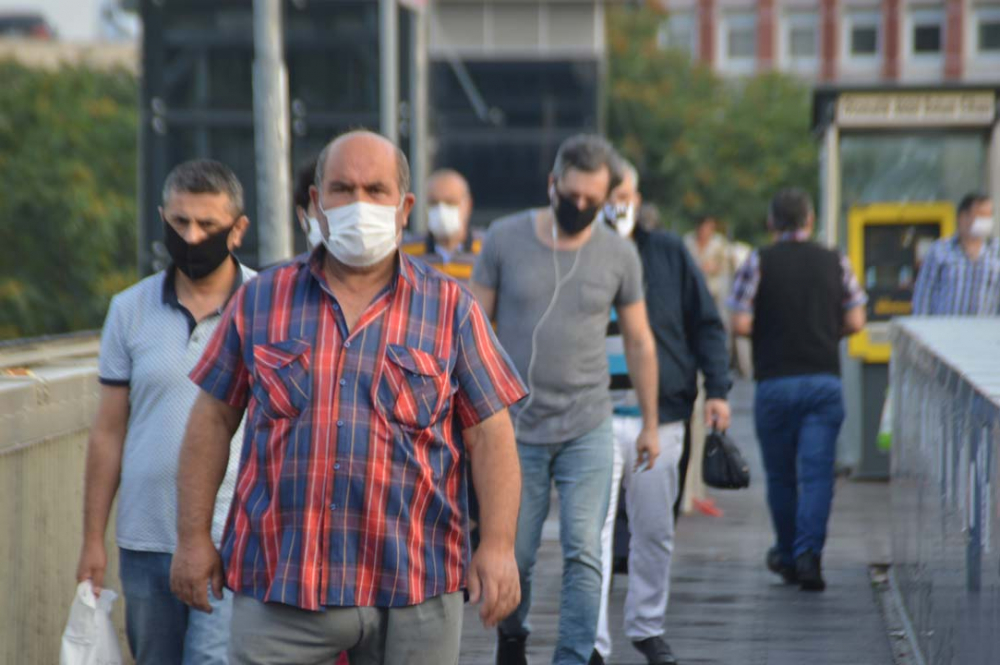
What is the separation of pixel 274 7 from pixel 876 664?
15.0ft

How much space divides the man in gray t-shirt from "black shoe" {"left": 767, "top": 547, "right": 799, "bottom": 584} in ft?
8.57

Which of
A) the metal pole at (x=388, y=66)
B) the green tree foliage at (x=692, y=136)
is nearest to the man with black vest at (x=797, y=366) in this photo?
the metal pole at (x=388, y=66)

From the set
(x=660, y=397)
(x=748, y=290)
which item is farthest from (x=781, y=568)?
(x=660, y=397)

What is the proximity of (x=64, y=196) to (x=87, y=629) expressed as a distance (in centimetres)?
3784

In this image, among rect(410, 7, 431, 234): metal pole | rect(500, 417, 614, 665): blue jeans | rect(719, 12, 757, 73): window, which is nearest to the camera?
rect(500, 417, 614, 665): blue jeans

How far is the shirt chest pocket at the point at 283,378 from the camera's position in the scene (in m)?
3.50

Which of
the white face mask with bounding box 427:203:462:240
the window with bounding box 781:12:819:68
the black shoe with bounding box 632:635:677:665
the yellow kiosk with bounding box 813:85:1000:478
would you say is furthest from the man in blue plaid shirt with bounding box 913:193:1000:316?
the window with bounding box 781:12:819:68

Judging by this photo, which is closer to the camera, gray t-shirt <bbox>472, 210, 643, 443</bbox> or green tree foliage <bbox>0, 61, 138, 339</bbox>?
gray t-shirt <bbox>472, 210, 643, 443</bbox>

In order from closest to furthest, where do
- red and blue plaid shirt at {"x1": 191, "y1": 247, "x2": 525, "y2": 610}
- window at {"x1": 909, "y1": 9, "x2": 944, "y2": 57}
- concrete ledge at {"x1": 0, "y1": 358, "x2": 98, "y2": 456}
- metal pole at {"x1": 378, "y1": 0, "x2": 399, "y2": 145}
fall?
red and blue plaid shirt at {"x1": 191, "y1": 247, "x2": 525, "y2": 610}
concrete ledge at {"x1": 0, "y1": 358, "x2": 98, "y2": 456}
metal pole at {"x1": 378, "y1": 0, "x2": 399, "y2": 145}
window at {"x1": 909, "y1": 9, "x2": 944, "y2": 57}

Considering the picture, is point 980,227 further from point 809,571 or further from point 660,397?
point 660,397

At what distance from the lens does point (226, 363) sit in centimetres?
364

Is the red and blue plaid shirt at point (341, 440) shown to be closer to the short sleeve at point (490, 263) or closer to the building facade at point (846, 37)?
the short sleeve at point (490, 263)

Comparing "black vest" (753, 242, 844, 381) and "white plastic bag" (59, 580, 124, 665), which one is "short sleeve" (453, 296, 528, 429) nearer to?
"white plastic bag" (59, 580, 124, 665)

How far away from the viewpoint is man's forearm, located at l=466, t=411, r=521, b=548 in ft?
12.0
